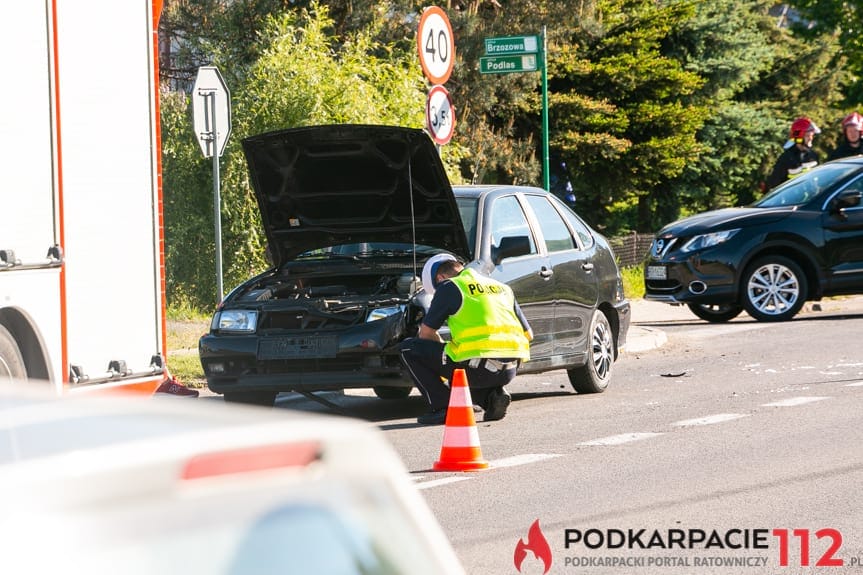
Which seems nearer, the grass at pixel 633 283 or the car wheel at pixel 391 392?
the car wheel at pixel 391 392

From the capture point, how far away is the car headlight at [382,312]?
32.6 ft

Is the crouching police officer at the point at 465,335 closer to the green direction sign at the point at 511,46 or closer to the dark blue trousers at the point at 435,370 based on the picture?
the dark blue trousers at the point at 435,370

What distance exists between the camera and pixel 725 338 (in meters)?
16.1

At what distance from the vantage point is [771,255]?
57.7ft

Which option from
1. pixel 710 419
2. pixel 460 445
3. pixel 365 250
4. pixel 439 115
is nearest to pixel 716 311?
pixel 439 115

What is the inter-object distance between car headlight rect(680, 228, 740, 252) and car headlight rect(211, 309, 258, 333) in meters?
8.43

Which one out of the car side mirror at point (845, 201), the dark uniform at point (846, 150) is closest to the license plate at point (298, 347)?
the car side mirror at point (845, 201)

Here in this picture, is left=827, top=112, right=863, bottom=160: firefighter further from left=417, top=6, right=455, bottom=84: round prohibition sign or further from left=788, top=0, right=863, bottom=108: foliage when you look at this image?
left=788, top=0, right=863, bottom=108: foliage

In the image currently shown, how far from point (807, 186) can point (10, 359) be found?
42.1 ft

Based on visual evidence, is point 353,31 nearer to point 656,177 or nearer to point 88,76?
point 656,177

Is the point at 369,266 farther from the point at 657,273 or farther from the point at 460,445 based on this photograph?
the point at 657,273

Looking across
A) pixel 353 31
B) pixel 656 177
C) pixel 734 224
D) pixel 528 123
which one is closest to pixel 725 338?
pixel 734 224

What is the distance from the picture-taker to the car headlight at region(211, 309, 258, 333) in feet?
33.5

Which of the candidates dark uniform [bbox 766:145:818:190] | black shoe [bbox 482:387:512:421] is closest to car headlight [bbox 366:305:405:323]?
black shoe [bbox 482:387:512:421]
